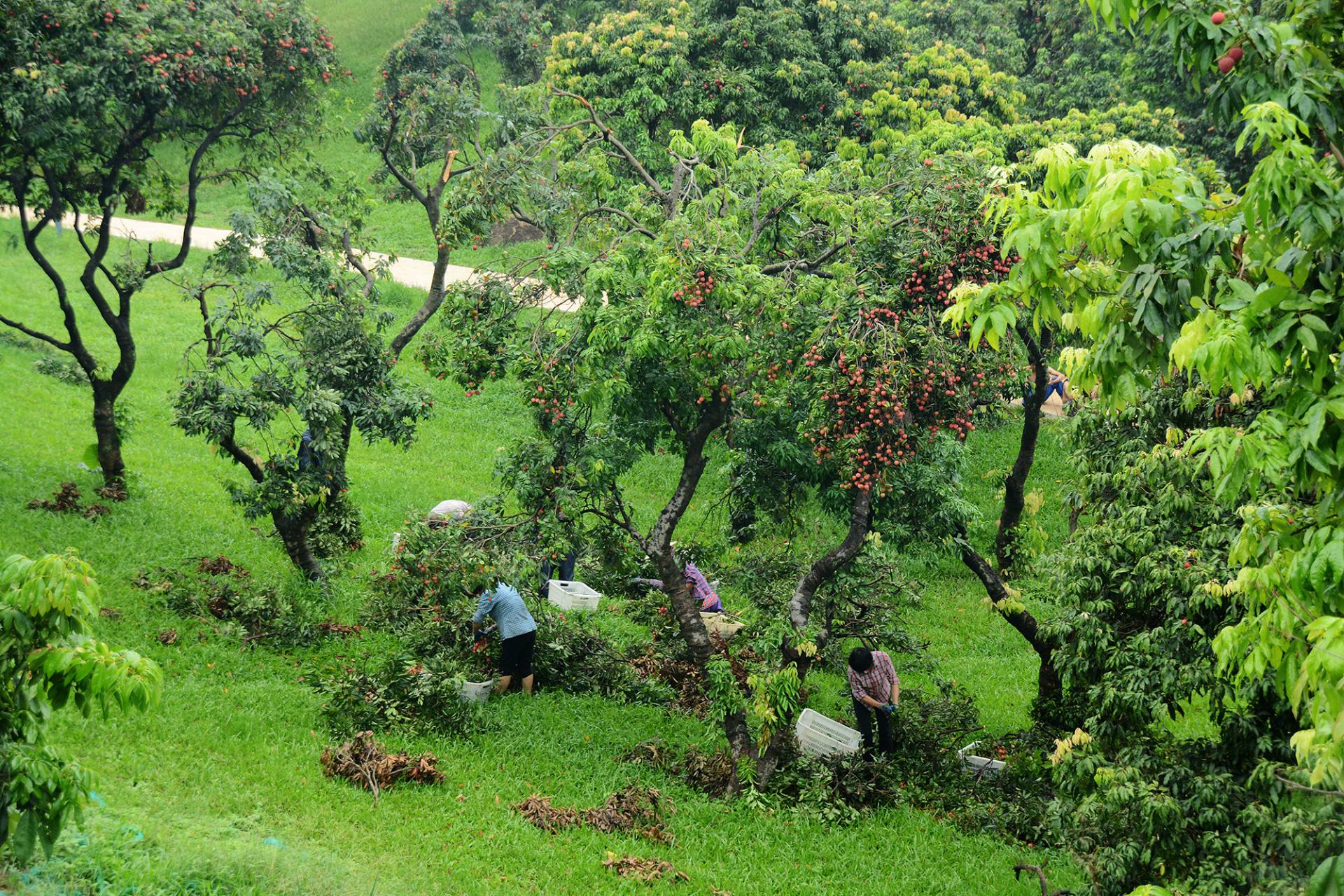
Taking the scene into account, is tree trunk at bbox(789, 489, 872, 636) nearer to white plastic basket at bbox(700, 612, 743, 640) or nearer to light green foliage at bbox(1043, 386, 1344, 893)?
light green foliage at bbox(1043, 386, 1344, 893)

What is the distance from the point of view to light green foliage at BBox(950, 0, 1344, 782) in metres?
3.35

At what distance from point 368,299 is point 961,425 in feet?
21.5

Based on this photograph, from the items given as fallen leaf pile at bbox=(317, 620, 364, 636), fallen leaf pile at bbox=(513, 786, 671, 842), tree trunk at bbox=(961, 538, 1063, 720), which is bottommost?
fallen leaf pile at bbox=(317, 620, 364, 636)

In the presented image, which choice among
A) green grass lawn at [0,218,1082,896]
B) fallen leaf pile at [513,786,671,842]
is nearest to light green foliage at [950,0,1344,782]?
green grass lawn at [0,218,1082,896]

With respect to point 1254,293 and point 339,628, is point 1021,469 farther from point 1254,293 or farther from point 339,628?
point 1254,293

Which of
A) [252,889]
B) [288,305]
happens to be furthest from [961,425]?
[288,305]

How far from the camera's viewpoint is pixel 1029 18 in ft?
85.3

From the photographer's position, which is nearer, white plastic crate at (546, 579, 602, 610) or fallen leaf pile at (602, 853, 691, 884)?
fallen leaf pile at (602, 853, 691, 884)

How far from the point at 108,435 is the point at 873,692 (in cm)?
917

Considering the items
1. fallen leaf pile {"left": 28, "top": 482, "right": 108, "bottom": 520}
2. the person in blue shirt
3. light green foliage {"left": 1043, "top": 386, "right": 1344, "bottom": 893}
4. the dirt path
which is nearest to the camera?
light green foliage {"left": 1043, "top": 386, "right": 1344, "bottom": 893}

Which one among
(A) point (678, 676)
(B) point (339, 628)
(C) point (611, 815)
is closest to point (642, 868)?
(C) point (611, 815)

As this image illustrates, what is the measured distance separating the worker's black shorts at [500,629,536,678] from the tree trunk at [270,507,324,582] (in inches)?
101

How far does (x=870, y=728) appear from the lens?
9.22 meters

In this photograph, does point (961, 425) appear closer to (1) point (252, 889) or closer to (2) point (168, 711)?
(1) point (252, 889)
